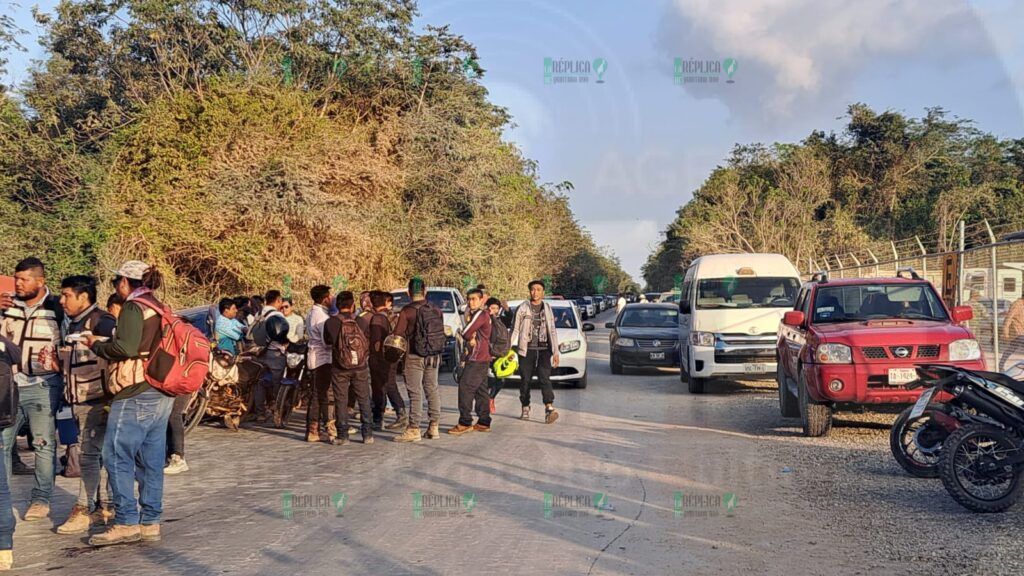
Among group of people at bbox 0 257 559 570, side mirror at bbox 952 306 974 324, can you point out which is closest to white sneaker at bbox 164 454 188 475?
group of people at bbox 0 257 559 570

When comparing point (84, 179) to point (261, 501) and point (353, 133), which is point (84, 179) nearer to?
point (353, 133)

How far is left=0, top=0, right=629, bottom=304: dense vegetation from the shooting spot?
955 inches

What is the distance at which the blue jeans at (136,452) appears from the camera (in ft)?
21.1

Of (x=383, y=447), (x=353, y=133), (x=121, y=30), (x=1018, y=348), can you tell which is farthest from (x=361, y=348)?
(x=121, y=30)

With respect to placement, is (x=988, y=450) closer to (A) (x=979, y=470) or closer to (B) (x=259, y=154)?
(A) (x=979, y=470)

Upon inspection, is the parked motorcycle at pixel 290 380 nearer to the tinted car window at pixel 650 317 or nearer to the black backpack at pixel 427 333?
the black backpack at pixel 427 333

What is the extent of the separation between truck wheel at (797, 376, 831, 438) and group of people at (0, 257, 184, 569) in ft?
23.9

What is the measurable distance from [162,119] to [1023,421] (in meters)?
23.0

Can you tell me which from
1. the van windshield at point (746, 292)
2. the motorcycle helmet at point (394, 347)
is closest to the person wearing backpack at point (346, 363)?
the motorcycle helmet at point (394, 347)

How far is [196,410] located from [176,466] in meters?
1.52

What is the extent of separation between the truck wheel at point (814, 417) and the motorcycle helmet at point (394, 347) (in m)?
4.92

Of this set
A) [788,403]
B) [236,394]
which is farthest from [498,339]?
[788,403]

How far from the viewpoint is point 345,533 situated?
6.62 m

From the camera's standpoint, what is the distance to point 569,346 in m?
17.4
